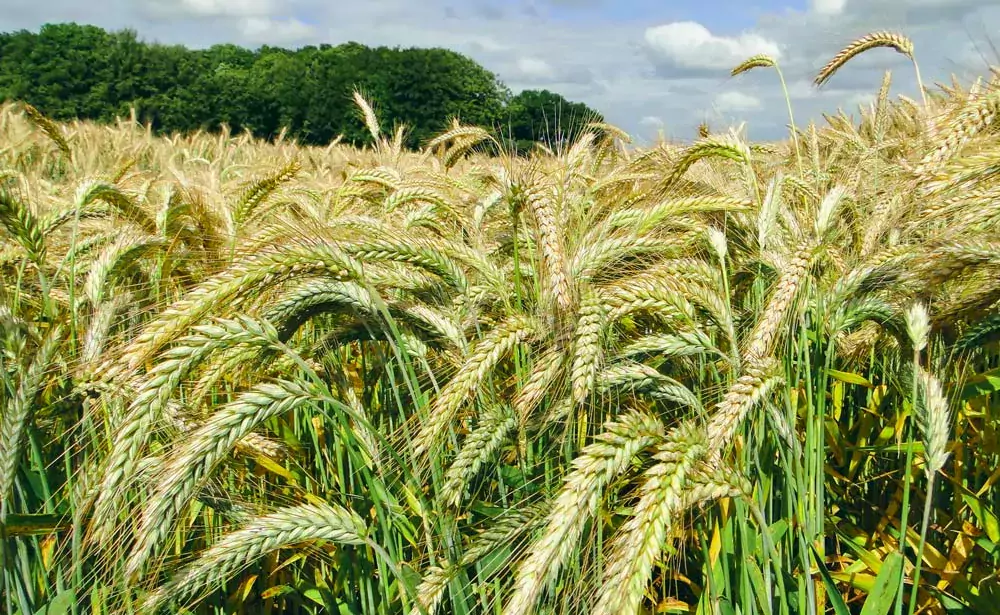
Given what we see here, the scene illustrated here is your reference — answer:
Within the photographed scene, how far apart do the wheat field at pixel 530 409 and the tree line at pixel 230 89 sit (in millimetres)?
12866

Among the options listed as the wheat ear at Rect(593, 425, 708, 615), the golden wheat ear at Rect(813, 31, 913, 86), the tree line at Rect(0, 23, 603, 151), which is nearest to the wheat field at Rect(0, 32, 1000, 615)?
the wheat ear at Rect(593, 425, 708, 615)

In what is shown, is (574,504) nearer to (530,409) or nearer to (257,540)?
(530,409)

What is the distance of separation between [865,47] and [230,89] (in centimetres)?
2240

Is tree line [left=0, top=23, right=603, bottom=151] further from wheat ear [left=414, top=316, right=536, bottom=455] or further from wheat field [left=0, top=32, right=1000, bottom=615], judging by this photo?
wheat ear [left=414, top=316, right=536, bottom=455]

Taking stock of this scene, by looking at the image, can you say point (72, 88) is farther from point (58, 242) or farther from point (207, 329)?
point (207, 329)

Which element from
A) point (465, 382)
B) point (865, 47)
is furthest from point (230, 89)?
point (465, 382)

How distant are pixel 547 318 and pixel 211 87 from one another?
73.5 feet

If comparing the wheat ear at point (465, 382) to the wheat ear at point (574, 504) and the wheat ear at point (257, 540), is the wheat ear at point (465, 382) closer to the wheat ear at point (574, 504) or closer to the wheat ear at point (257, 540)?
the wheat ear at point (257, 540)

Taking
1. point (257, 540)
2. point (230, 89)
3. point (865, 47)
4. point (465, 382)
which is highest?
point (230, 89)

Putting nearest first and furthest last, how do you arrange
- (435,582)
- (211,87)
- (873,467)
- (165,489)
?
(165,489) → (435,582) → (873,467) → (211,87)

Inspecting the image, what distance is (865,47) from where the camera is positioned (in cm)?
300

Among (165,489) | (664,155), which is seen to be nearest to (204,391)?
(165,489)

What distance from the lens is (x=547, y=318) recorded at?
1540 millimetres

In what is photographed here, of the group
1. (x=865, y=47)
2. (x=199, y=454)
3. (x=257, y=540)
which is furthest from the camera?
(x=865, y=47)
